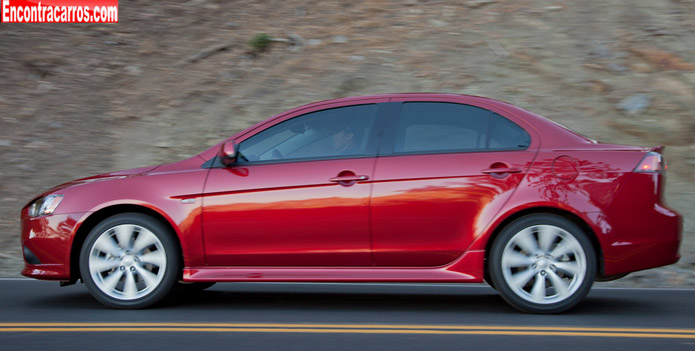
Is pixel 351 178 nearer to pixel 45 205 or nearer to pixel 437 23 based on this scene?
pixel 45 205

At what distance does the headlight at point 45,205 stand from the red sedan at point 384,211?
5cm

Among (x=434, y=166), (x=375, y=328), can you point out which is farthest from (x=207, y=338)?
(x=434, y=166)

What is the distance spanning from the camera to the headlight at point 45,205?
20.4 ft

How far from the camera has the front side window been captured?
19.8 feet

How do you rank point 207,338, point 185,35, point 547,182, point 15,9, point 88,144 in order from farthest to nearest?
point 15,9, point 185,35, point 88,144, point 547,182, point 207,338

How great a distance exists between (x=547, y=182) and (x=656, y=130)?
20.6ft

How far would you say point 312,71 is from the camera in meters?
13.2

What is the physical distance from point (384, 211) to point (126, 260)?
75.5 inches

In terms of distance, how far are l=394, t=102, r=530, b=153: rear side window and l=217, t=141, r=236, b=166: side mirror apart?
3.84ft

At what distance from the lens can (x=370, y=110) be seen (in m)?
6.14

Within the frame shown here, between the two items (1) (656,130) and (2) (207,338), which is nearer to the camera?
(2) (207,338)

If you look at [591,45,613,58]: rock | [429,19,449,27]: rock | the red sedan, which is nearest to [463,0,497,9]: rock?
[429,19,449,27]: rock

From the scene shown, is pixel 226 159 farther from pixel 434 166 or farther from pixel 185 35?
pixel 185 35

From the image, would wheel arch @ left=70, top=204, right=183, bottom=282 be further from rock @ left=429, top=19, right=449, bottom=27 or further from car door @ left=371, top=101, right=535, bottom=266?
rock @ left=429, top=19, right=449, bottom=27
